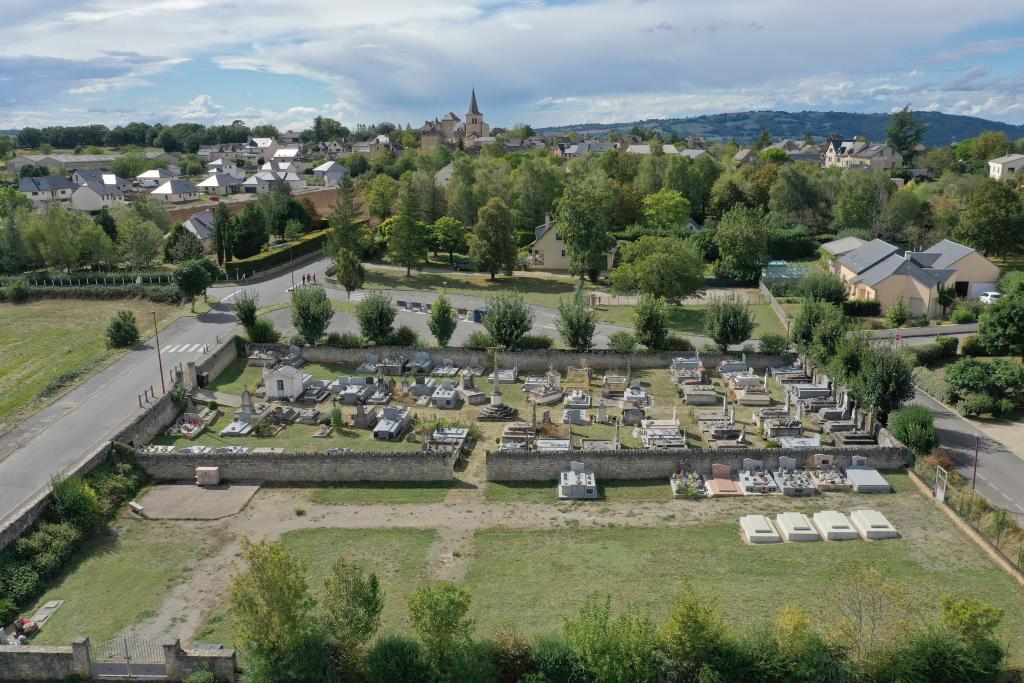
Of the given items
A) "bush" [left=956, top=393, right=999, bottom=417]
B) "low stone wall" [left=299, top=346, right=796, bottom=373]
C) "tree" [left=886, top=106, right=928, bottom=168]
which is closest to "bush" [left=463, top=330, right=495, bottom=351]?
"low stone wall" [left=299, top=346, right=796, bottom=373]

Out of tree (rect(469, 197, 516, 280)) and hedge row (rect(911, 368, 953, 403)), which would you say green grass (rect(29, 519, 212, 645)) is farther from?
tree (rect(469, 197, 516, 280))

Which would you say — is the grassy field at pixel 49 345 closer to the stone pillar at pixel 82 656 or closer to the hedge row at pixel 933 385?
the stone pillar at pixel 82 656

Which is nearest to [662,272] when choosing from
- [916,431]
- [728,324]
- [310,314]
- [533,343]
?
[728,324]

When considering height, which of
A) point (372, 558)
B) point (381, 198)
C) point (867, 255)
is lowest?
point (372, 558)

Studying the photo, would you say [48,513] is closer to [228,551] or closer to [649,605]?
[228,551]

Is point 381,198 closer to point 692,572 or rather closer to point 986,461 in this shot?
point 986,461

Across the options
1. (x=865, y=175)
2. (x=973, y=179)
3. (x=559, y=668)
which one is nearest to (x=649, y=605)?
(x=559, y=668)

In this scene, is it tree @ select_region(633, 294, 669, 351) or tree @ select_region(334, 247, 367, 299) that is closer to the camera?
tree @ select_region(633, 294, 669, 351)
